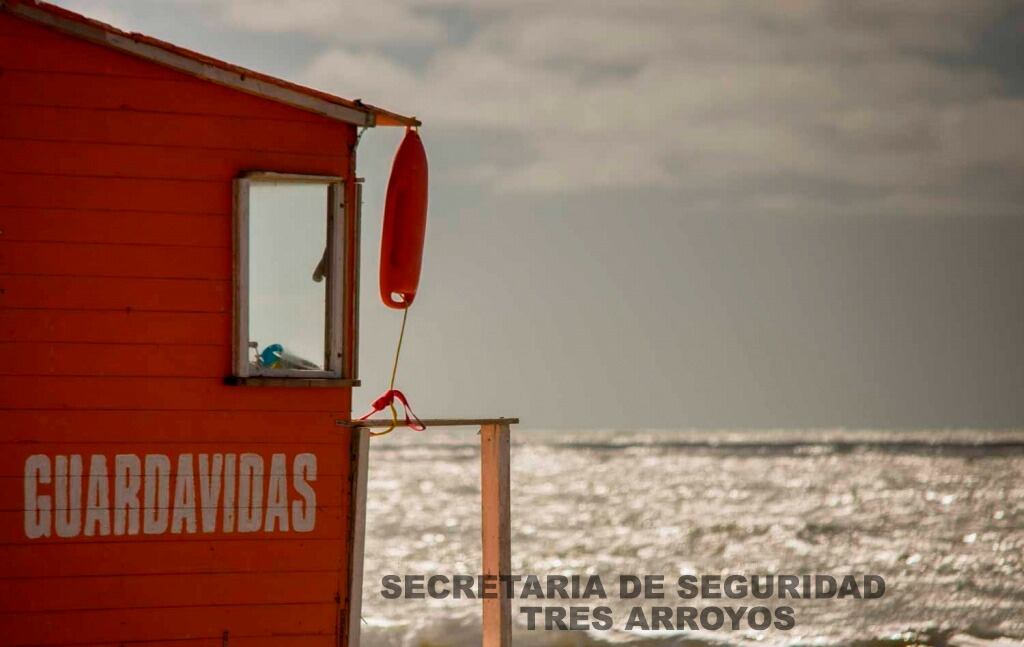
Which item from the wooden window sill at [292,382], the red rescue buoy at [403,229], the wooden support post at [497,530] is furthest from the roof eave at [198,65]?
the wooden support post at [497,530]

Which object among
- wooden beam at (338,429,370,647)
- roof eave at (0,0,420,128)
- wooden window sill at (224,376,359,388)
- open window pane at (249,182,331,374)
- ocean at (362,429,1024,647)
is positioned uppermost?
roof eave at (0,0,420,128)

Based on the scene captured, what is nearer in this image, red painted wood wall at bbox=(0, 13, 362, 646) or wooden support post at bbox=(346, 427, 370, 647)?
red painted wood wall at bbox=(0, 13, 362, 646)

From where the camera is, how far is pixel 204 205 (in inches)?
349

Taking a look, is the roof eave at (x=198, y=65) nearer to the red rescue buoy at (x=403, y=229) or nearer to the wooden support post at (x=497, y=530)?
the red rescue buoy at (x=403, y=229)

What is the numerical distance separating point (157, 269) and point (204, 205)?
0.49 metres

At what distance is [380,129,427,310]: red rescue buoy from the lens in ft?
30.2

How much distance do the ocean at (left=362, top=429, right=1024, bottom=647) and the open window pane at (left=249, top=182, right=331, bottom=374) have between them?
11.0 metres

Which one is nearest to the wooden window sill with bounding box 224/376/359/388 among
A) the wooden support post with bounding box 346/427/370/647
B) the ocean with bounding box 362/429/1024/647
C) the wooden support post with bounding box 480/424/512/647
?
the wooden support post with bounding box 346/427/370/647

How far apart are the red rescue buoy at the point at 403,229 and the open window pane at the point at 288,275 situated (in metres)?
0.39

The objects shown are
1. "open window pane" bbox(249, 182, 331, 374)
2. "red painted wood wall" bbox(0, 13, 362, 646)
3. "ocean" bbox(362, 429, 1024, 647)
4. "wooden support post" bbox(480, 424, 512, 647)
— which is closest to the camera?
"red painted wood wall" bbox(0, 13, 362, 646)

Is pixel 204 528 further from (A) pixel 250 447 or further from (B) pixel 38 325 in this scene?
(B) pixel 38 325

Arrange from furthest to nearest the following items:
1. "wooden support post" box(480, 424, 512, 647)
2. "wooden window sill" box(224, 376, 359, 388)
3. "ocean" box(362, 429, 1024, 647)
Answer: "ocean" box(362, 429, 1024, 647) → "wooden support post" box(480, 424, 512, 647) → "wooden window sill" box(224, 376, 359, 388)

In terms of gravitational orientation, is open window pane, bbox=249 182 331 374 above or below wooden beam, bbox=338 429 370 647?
above

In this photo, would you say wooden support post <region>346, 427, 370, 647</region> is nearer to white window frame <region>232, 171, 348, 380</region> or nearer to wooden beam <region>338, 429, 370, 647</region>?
wooden beam <region>338, 429, 370, 647</region>
